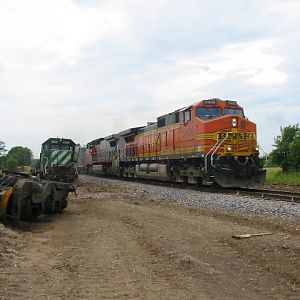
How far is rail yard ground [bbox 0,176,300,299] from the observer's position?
4828mm

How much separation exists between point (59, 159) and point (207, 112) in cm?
774

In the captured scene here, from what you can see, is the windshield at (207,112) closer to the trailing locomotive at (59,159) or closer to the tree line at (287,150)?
the trailing locomotive at (59,159)

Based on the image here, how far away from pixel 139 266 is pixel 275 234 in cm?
287

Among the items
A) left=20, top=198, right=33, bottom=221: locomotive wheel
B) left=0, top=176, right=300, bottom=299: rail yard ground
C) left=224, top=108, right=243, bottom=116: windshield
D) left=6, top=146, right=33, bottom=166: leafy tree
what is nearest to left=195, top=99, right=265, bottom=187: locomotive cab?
left=224, top=108, right=243, bottom=116: windshield

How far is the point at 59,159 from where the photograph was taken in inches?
864

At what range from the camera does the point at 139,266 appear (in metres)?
5.82

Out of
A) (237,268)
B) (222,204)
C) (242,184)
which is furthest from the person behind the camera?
(242,184)

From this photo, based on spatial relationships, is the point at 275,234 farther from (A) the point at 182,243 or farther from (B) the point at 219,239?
(A) the point at 182,243

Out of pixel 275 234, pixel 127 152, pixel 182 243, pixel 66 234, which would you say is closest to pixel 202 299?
pixel 182 243

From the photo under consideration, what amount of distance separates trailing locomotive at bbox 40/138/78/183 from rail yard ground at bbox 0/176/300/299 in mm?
10468

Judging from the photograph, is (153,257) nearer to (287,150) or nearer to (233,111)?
(233,111)

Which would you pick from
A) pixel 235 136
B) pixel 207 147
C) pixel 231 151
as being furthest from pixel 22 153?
pixel 231 151

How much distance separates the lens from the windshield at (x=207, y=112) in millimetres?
19609

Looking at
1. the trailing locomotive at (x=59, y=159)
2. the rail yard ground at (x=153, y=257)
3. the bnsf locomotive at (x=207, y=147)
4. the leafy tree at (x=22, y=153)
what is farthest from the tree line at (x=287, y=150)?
the leafy tree at (x=22, y=153)
